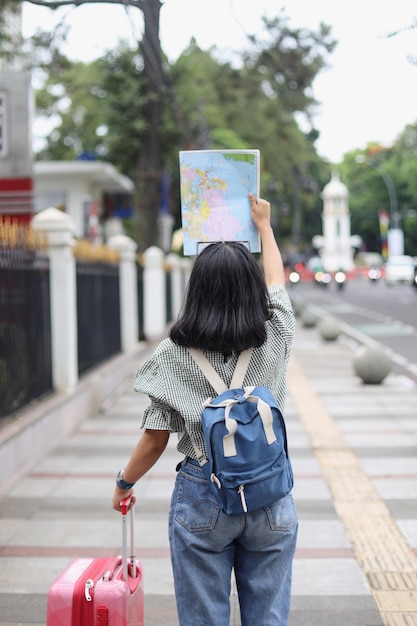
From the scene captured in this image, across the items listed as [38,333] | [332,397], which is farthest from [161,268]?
[38,333]

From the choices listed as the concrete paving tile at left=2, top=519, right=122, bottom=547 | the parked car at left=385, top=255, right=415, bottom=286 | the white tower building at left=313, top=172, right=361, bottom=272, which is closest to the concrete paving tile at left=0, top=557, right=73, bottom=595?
the concrete paving tile at left=2, top=519, right=122, bottom=547

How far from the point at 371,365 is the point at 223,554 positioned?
10.7 m

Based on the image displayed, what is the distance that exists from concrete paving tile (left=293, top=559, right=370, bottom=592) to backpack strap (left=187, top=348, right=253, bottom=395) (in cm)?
225

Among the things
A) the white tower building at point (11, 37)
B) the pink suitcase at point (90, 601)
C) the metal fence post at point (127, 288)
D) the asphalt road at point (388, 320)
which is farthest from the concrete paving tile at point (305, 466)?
the white tower building at point (11, 37)

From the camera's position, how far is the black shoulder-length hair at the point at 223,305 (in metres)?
2.97

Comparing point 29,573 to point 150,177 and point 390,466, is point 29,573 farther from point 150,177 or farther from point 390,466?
point 150,177

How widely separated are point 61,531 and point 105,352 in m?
7.89

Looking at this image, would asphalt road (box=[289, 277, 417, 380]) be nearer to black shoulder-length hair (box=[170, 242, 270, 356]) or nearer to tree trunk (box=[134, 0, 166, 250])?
tree trunk (box=[134, 0, 166, 250])

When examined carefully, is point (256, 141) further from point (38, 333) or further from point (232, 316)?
point (232, 316)

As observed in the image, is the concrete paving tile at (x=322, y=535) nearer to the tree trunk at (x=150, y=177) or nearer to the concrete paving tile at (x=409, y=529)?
the concrete paving tile at (x=409, y=529)

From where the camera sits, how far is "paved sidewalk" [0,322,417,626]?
4.73 meters

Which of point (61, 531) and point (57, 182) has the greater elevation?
point (57, 182)

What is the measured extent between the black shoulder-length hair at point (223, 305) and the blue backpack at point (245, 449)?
0.58ft

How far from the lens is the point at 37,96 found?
130 feet
